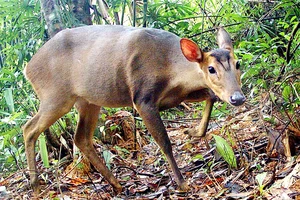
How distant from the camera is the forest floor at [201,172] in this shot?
2.96 metres

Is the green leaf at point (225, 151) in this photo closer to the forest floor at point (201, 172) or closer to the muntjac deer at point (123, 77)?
the forest floor at point (201, 172)

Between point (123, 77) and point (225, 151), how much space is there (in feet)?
3.52

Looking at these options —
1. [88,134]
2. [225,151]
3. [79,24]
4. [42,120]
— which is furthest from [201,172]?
[79,24]

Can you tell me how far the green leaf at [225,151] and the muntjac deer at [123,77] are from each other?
0.35m

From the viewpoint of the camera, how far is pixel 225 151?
134 inches

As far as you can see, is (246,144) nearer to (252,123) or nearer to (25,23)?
(252,123)

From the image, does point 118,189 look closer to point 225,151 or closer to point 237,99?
point 225,151

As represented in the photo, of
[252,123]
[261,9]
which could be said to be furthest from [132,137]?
[261,9]

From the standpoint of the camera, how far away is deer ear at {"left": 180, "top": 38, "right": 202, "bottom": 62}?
3.40 m

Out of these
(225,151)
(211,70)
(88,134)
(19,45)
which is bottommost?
(88,134)

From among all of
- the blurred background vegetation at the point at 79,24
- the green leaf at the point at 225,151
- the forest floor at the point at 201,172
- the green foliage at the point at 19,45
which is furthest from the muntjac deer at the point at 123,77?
the green foliage at the point at 19,45

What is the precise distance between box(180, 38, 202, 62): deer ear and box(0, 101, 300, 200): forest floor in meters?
0.62

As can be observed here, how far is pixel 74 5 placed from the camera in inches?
218

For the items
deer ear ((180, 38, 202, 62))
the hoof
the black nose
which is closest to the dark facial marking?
deer ear ((180, 38, 202, 62))
